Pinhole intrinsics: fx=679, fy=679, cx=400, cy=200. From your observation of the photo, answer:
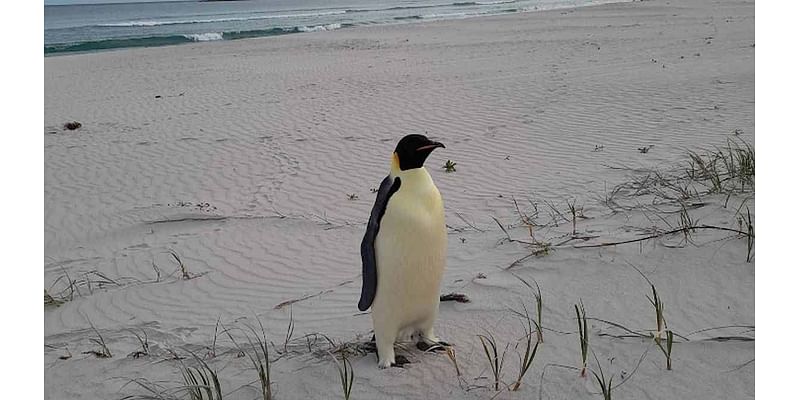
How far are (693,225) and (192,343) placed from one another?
3.35 meters

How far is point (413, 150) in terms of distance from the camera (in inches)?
121

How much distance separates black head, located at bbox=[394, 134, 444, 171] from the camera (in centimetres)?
306

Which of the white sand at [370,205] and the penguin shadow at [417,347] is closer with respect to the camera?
the penguin shadow at [417,347]

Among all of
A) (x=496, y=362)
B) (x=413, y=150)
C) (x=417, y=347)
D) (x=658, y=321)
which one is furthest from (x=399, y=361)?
(x=658, y=321)

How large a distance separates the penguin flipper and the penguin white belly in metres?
0.02

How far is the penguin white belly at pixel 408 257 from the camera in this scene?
3107mm

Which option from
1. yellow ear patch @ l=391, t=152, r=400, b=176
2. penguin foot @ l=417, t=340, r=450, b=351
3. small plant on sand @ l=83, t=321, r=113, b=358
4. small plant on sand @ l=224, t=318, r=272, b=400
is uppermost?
yellow ear patch @ l=391, t=152, r=400, b=176

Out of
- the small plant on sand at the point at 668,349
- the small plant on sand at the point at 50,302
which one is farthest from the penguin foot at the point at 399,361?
the small plant on sand at the point at 50,302

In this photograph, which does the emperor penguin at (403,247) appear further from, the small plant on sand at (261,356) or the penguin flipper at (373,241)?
the small plant on sand at (261,356)

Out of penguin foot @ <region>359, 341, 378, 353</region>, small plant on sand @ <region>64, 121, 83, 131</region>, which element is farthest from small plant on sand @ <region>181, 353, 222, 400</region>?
small plant on sand @ <region>64, 121, 83, 131</region>

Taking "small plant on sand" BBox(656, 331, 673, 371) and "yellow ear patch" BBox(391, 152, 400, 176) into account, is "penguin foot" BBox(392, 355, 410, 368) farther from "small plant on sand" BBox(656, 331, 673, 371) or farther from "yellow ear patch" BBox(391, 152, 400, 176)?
"small plant on sand" BBox(656, 331, 673, 371)

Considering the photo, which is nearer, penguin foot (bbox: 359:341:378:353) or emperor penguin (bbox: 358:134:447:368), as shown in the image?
emperor penguin (bbox: 358:134:447:368)

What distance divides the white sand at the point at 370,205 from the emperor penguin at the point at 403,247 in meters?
0.29

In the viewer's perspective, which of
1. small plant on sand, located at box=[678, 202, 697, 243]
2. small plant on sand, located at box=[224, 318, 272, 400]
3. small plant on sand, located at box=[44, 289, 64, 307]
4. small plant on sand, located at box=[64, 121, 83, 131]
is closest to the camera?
small plant on sand, located at box=[224, 318, 272, 400]
